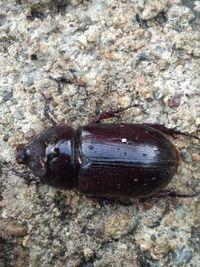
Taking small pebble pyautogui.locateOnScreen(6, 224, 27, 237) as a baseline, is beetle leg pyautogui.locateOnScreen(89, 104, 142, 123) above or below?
above

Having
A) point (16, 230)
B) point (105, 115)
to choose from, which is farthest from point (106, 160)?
point (16, 230)

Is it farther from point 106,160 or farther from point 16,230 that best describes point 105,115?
point 16,230

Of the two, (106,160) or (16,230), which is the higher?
(106,160)

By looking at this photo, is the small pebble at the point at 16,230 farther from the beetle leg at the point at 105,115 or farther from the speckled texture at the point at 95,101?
the beetle leg at the point at 105,115

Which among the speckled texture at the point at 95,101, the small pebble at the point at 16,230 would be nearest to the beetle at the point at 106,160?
the speckled texture at the point at 95,101

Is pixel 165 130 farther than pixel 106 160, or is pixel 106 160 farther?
pixel 165 130

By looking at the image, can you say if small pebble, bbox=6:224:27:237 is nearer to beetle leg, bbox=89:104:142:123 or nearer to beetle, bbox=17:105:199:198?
beetle, bbox=17:105:199:198

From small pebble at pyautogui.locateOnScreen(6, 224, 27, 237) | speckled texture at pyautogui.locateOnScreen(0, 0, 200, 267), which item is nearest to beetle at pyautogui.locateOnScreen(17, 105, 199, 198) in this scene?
speckled texture at pyautogui.locateOnScreen(0, 0, 200, 267)
